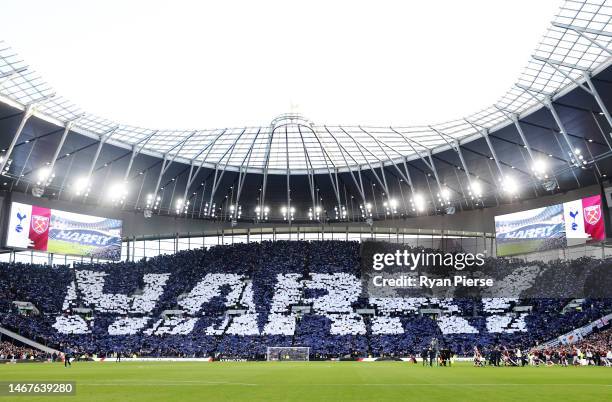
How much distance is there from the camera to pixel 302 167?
7462 centimetres

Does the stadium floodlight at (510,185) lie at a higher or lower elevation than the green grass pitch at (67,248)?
higher

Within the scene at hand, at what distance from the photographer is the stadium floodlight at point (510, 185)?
59.7m

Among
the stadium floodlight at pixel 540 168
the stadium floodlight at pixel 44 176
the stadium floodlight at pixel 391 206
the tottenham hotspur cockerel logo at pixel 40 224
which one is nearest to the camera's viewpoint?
the stadium floodlight at pixel 44 176

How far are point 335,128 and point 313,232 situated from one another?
981 inches

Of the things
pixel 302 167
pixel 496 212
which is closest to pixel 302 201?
pixel 302 167

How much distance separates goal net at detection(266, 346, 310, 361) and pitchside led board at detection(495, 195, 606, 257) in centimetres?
2671

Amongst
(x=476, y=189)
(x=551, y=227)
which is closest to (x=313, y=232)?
(x=476, y=189)

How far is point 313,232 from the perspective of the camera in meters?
81.2

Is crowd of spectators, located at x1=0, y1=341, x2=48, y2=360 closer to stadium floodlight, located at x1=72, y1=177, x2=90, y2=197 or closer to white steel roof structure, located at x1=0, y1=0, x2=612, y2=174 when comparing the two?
stadium floodlight, located at x1=72, y1=177, x2=90, y2=197

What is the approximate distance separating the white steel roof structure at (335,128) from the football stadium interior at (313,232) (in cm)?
26

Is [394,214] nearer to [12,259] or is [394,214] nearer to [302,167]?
[302,167]

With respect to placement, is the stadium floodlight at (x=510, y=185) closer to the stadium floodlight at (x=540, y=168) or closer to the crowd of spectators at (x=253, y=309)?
the stadium floodlight at (x=540, y=168)

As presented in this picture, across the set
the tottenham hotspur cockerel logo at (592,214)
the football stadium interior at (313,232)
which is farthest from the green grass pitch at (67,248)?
the tottenham hotspur cockerel logo at (592,214)

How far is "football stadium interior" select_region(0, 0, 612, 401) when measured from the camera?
5209 cm
